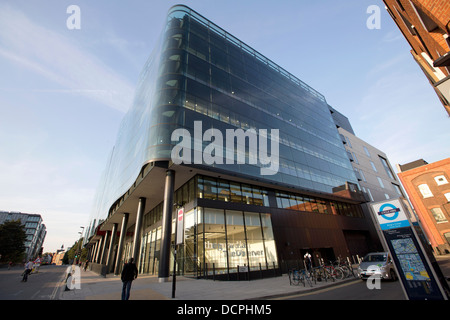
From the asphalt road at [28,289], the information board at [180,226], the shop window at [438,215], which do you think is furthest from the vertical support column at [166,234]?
the shop window at [438,215]

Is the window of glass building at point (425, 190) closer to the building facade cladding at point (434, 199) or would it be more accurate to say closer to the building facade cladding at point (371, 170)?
the building facade cladding at point (434, 199)

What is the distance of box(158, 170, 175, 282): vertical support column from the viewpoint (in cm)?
1530

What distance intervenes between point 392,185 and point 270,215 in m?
47.5

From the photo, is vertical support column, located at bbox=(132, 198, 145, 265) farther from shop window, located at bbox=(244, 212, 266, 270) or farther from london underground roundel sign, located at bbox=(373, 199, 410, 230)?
london underground roundel sign, located at bbox=(373, 199, 410, 230)

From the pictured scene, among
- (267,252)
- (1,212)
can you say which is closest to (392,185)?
(267,252)

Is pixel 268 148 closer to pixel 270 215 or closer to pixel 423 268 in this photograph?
pixel 270 215

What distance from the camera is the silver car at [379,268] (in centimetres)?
1125

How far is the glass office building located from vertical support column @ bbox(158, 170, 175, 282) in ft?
4.39

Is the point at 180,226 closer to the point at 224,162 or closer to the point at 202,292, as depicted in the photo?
the point at 202,292

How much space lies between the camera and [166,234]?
16.4 m

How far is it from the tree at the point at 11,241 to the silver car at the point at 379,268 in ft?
225

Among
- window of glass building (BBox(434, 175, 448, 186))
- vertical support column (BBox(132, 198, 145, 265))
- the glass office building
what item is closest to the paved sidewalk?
the glass office building

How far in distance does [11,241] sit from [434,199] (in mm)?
88202
